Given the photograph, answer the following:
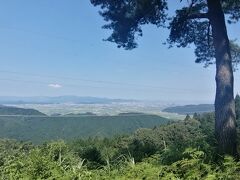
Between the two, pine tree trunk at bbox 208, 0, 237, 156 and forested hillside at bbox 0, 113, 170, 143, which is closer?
pine tree trunk at bbox 208, 0, 237, 156

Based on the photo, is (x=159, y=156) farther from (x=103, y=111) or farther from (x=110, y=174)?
(x=103, y=111)

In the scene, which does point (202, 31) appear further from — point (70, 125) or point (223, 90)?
point (70, 125)

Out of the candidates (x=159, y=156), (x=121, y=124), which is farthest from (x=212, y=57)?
(x=121, y=124)

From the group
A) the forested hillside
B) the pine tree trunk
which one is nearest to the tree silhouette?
the pine tree trunk

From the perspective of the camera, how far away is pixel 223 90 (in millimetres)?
8797

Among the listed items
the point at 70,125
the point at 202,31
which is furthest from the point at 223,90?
the point at 70,125

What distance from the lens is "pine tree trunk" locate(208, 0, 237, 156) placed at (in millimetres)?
8273

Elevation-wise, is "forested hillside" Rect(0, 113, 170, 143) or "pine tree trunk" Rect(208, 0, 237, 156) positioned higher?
"pine tree trunk" Rect(208, 0, 237, 156)

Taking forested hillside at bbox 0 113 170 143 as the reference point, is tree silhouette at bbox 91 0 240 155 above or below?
above

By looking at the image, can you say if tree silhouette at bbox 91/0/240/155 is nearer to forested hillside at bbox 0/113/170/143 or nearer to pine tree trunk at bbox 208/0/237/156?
pine tree trunk at bbox 208/0/237/156

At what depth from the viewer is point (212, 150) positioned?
7.60 m

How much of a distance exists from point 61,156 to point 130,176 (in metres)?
1.78

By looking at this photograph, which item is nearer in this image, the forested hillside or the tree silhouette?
the tree silhouette

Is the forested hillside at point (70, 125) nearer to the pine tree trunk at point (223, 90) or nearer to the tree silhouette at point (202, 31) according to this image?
the tree silhouette at point (202, 31)
